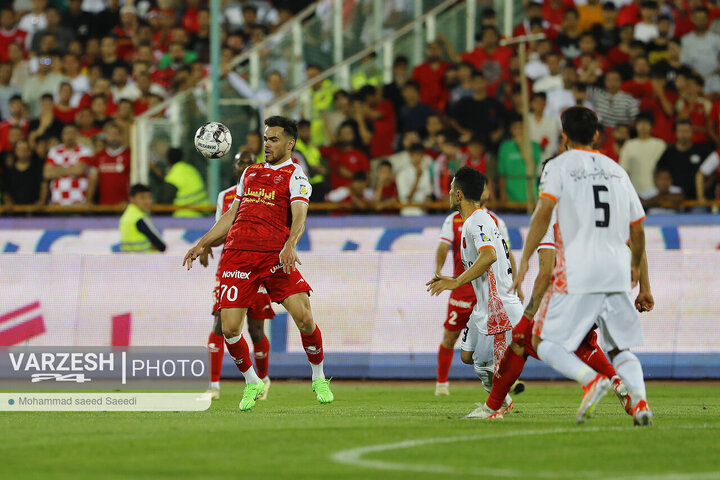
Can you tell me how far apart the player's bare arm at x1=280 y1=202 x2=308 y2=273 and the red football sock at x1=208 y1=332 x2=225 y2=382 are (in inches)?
115

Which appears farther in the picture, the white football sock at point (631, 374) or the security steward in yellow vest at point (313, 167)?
the security steward in yellow vest at point (313, 167)

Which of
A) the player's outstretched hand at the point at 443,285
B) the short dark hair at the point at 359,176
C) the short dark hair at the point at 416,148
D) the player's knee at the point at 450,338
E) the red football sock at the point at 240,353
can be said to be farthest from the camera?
the short dark hair at the point at 359,176

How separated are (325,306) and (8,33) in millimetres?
12283

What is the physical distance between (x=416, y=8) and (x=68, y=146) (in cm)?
622

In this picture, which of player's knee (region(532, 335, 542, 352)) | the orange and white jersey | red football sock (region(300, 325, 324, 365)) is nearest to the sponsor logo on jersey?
red football sock (region(300, 325, 324, 365))

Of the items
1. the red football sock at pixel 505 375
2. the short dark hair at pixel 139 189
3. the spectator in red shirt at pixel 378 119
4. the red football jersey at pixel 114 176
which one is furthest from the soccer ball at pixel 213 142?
the red football jersey at pixel 114 176

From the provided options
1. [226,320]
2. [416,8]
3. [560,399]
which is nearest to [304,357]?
[560,399]

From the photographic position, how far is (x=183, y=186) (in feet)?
66.0

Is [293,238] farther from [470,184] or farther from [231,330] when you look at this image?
[470,184]

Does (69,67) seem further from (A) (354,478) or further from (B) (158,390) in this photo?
(A) (354,478)

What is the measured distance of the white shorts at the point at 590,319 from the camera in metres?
8.78

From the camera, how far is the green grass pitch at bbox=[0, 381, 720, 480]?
691 centimetres

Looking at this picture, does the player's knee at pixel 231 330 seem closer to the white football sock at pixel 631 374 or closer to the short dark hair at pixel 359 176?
the white football sock at pixel 631 374

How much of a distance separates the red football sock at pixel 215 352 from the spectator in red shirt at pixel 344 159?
6293mm
